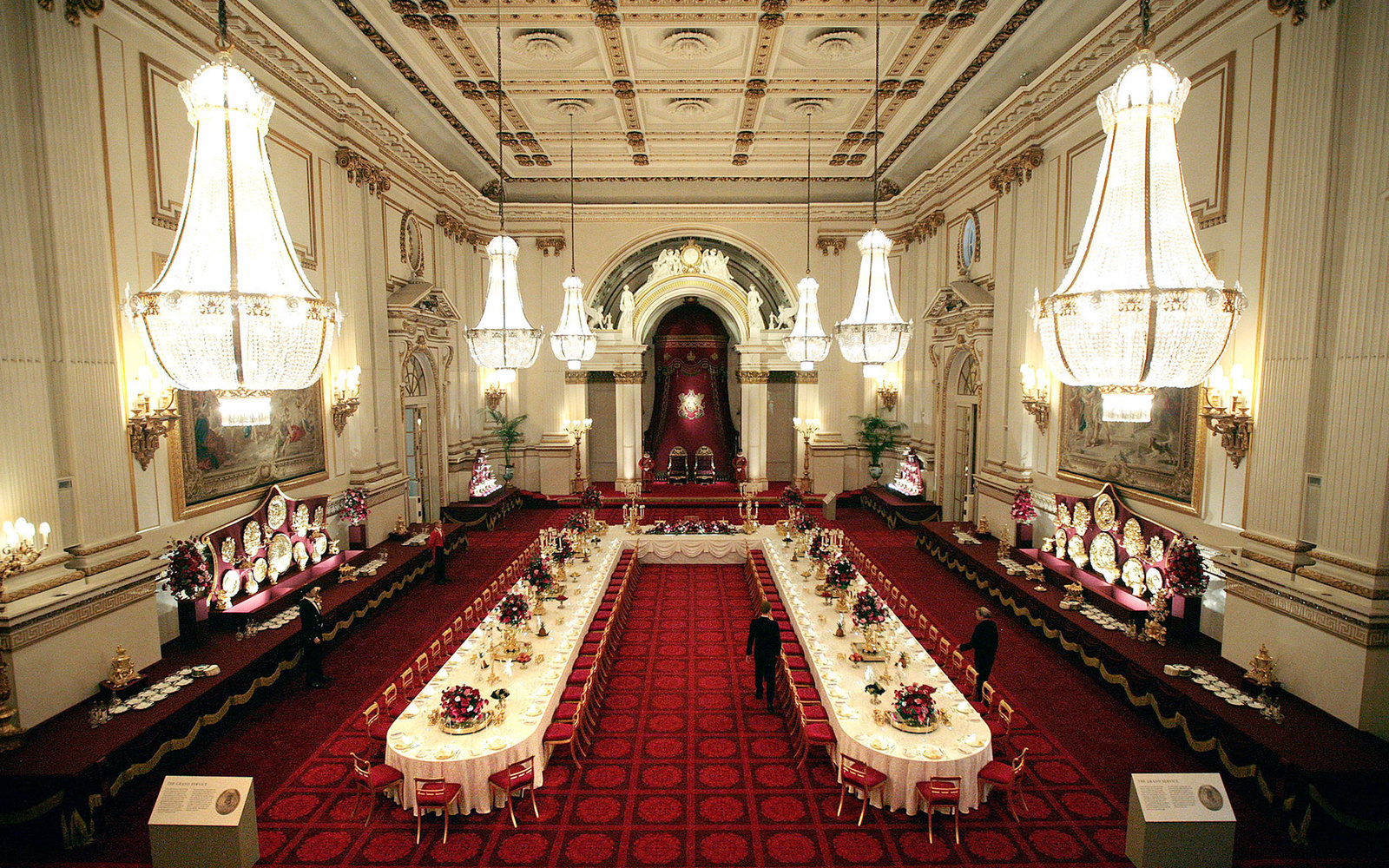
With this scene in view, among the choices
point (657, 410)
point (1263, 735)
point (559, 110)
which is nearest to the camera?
point (1263, 735)

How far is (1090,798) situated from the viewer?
585cm

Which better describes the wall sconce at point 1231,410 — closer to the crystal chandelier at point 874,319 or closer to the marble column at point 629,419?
the crystal chandelier at point 874,319

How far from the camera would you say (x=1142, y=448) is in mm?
8500

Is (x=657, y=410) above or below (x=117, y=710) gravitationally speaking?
above

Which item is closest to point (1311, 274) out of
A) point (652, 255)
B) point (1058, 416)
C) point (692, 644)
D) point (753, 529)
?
point (1058, 416)

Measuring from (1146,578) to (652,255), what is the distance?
1495 centimetres

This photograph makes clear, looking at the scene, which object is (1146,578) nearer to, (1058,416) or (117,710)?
(1058,416)

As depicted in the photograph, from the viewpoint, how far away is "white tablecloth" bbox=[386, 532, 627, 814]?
559 cm

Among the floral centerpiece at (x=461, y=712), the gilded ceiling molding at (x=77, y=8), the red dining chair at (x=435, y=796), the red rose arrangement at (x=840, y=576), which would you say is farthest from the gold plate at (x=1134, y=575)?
the gilded ceiling molding at (x=77, y=8)

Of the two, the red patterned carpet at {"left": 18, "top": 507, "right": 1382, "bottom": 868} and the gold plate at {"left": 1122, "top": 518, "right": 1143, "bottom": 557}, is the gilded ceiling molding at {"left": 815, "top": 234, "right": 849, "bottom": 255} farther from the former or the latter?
the red patterned carpet at {"left": 18, "top": 507, "right": 1382, "bottom": 868}

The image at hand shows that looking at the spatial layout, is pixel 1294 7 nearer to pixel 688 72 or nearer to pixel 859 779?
pixel 859 779

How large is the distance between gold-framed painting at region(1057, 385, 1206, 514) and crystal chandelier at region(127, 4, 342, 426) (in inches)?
303

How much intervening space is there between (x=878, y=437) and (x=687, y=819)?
14014 mm

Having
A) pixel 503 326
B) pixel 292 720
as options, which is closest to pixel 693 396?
pixel 503 326
